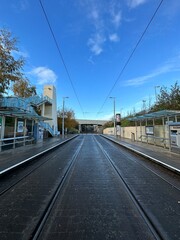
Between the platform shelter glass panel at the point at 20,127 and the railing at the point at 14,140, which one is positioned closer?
the railing at the point at 14,140

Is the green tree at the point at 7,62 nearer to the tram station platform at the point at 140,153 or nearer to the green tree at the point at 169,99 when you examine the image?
the tram station platform at the point at 140,153

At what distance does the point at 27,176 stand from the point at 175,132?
926 centimetres

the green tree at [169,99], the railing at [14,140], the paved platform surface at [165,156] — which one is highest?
the green tree at [169,99]

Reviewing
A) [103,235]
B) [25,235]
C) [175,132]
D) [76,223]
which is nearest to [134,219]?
[103,235]

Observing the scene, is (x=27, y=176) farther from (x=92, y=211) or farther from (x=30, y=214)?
(x=92, y=211)

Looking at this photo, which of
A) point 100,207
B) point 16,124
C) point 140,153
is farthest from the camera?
point 16,124

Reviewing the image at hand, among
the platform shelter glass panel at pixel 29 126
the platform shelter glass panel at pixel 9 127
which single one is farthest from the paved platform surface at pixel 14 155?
the platform shelter glass panel at pixel 29 126

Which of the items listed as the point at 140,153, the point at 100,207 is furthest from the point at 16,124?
the point at 100,207

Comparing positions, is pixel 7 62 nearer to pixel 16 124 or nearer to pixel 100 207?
pixel 16 124

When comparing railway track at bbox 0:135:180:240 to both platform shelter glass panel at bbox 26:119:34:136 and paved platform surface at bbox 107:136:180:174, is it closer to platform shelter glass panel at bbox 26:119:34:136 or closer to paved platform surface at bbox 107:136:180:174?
paved platform surface at bbox 107:136:180:174

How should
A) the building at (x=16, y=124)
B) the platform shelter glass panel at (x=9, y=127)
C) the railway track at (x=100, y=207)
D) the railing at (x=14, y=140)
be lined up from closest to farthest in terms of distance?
the railway track at (x=100, y=207), the railing at (x=14, y=140), the building at (x=16, y=124), the platform shelter glass panel at (x=9, y=127)

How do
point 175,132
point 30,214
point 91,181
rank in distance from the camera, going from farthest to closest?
point 175,132
point 91,181
point 30,214

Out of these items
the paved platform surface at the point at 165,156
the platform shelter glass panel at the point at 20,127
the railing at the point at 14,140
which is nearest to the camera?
the paved platform surface at the point at 165,156

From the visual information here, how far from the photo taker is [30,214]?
3.49 m
